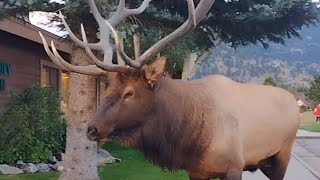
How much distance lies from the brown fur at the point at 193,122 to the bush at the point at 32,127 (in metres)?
6.82

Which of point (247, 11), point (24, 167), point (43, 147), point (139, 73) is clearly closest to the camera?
point (139, 73)

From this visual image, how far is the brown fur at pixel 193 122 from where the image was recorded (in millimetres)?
4754

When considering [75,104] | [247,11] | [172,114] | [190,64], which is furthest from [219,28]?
[190,64]

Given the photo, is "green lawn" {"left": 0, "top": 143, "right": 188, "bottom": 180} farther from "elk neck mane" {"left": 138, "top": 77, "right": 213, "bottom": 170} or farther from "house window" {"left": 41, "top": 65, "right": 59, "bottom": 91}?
"elk neck mane" {"left": 138, "top": 77, "right": 213, "bottom": 170}

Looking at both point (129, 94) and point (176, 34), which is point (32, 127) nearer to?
point (176, 34)

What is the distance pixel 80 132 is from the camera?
343 inches

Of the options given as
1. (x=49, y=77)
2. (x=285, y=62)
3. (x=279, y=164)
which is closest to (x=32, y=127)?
(x=49, y=77)

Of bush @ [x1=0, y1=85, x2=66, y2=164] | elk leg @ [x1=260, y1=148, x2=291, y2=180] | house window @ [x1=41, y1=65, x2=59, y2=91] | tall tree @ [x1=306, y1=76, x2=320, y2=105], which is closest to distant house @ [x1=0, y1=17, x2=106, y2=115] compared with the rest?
house window @ [x1=41, y1=65, x2=59, y2=91]

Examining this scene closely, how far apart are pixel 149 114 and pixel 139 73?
33 cm

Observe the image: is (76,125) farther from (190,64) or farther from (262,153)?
(190,64)

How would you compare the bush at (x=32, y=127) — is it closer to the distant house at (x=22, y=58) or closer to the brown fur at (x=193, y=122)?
the distant house at (x=22, y=58)

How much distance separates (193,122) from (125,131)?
1.96 ft

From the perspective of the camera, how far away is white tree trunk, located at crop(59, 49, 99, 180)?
8711 millimetres

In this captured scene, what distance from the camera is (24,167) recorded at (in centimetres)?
1148
